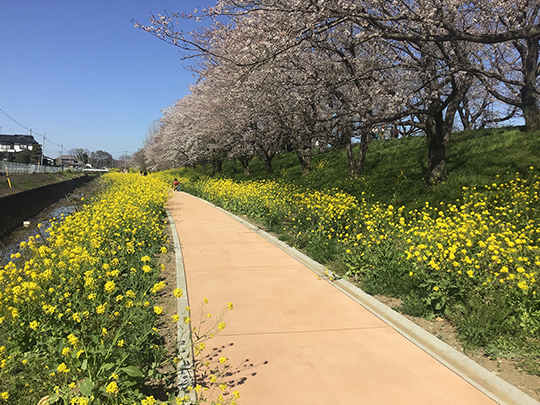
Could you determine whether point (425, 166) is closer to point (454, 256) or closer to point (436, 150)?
point (436, 150)

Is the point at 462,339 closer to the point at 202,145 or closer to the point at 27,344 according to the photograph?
the point at 27,344

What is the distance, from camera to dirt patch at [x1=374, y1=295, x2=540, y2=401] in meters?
3.24

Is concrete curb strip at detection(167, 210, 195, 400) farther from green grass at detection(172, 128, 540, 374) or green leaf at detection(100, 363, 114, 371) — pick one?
green grass at detection(172, 128, 540, 374)

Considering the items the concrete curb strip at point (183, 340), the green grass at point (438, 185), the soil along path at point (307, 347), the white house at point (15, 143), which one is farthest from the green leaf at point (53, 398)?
the white house at point (15, 143)

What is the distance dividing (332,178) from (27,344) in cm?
1398

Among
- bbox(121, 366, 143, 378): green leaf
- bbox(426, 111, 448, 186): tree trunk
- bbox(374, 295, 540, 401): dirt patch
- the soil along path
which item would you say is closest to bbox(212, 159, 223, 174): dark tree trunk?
bbox(426, 111, 448, 186): tree trunk

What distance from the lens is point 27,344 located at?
350 cm

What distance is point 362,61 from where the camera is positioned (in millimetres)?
10844

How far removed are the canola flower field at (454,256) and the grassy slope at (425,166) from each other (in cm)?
79

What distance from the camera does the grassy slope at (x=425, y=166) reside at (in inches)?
386

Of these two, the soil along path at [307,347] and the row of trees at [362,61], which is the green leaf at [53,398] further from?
the row of trees at [362,61]

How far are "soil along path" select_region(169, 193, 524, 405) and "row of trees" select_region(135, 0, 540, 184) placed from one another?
14.6ft

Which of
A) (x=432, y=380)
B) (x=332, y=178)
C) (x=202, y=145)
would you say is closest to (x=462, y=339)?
(x=432, y=380)

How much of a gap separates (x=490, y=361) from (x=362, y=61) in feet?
30.9
